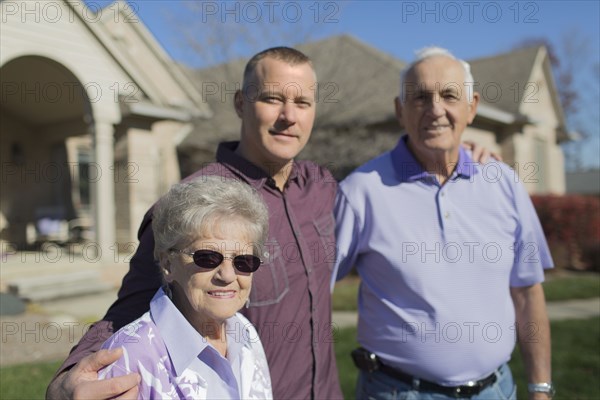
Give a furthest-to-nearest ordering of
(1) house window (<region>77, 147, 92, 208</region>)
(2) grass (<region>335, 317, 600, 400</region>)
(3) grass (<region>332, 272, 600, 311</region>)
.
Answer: (1) house window (<region>77, 147, 92, 208</region>), (3) grass (<region>332, 272, 600, 311</region>), (2) grass (<region>335, 317, 600, 400</region>)

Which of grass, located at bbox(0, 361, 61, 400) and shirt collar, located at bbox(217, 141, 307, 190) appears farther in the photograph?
grass, located at bbox(0, 361, 61, 400)

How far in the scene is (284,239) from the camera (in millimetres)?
2318

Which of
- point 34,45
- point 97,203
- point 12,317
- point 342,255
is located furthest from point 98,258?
point 342,255

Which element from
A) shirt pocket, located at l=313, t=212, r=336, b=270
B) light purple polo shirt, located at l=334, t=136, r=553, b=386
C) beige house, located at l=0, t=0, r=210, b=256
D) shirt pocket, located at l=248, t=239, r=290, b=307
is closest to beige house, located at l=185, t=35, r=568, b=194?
beige house, located at l=0, t=0, r=210, b=256

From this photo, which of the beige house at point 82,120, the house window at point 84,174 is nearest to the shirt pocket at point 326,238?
the beige house at point 82,120

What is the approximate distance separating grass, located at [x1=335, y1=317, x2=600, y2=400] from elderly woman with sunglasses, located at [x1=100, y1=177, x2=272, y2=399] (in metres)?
3.52

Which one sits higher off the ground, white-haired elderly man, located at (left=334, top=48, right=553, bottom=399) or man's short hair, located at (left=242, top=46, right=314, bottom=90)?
man's short hair, located at (left=242, top=46, right=314, bottom=90)

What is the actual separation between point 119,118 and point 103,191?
4.88ft

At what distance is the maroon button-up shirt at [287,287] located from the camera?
6.57 ft

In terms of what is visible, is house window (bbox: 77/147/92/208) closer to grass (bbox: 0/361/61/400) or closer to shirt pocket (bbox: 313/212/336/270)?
grass (bbox: 0/361/61/400)

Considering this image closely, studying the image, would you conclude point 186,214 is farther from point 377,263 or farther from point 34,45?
point 34,45

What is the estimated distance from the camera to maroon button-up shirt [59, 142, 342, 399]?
2.00m

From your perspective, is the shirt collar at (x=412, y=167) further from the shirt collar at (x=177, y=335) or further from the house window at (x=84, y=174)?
the house window at (x=84, y=174)

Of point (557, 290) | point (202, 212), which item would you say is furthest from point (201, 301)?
point (557, 290)
